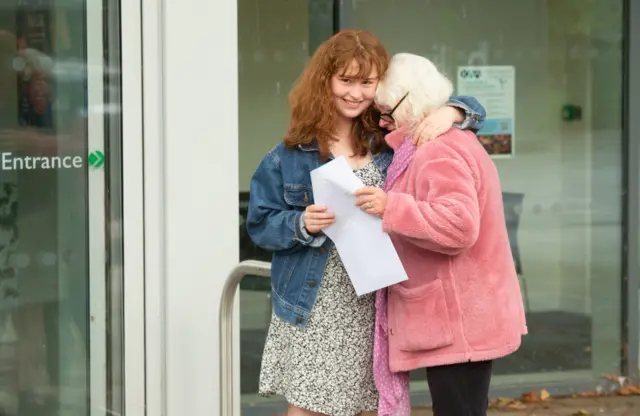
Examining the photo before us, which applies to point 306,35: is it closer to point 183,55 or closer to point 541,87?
point 541,87

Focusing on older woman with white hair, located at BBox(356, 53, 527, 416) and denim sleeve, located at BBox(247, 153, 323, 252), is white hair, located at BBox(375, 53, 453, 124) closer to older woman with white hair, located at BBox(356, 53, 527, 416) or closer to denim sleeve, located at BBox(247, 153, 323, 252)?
older woman with white hair, located at BBox(356, 53, 527, 416)

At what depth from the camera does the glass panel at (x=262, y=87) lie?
271 inches

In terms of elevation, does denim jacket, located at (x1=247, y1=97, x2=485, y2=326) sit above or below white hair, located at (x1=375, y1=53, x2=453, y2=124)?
below

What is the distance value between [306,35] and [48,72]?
250 centimetres

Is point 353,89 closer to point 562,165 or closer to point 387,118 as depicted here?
point 387,118

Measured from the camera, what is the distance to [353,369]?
12.5 feet

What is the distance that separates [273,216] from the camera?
3762 millimetres

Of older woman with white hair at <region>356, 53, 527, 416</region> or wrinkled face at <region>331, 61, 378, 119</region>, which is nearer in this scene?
older woman with white hair at <region>356, 53, 527, 416</region>

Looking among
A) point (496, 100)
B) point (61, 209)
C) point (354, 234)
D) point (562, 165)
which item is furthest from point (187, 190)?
point (562, 165)

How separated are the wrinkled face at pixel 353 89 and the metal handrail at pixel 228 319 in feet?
2.35

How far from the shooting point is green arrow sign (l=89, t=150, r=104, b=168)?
4836mm

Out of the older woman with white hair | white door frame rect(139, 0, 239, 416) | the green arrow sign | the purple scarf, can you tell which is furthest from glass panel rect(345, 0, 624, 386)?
the older woman with white hair

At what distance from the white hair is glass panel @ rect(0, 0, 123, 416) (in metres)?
1.64

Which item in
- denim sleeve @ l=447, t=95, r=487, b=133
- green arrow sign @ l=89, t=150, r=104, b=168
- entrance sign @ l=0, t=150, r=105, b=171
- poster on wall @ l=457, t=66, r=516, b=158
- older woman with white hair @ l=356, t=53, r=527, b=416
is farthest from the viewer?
poster on wall @ l=457, t=66, r=516, b=158
